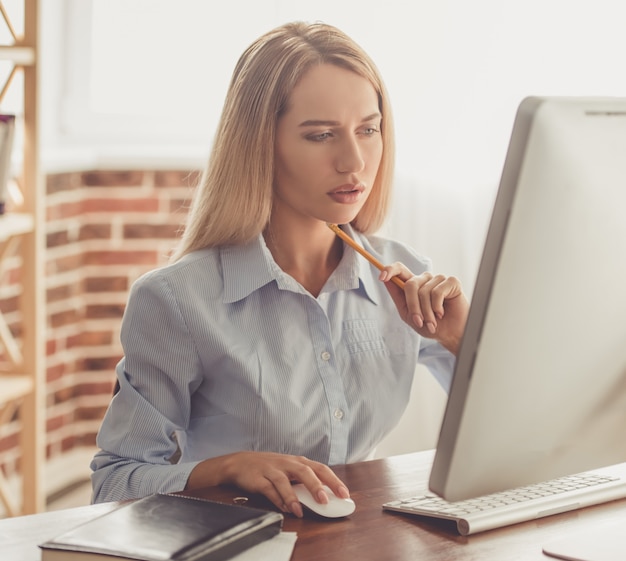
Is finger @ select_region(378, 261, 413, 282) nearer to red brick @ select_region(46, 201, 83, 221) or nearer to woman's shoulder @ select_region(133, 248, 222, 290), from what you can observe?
woman's shoulder @ select_region(133, 248, 222, 290)

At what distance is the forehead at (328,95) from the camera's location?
→ 57.2 inches

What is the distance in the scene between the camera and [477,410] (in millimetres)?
875

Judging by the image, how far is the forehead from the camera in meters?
1.45

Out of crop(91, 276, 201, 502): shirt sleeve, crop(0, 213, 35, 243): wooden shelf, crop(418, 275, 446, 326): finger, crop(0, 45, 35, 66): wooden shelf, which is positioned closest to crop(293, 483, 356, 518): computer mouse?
crop(91, 276, 201, 502): shirt sleeve

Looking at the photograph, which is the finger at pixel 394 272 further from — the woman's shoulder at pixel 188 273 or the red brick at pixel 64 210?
the red brick at pixel 64 210

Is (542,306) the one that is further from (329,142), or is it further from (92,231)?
(92,231)

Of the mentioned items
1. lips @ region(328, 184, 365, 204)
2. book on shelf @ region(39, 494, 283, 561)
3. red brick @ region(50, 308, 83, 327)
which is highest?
lips @ region(328, 184, 365, 204)

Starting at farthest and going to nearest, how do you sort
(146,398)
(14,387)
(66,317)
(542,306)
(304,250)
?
(66,317), (14,387), (304,250), (146,398), (542,306)

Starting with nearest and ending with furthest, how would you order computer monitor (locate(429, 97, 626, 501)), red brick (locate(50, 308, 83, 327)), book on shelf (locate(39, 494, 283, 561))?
computer monitor (locate(429, 97, 626, 501))
book on shelf (locate(39, 494, 283, 561))
red brick (locate(50, 308, 83, 327))

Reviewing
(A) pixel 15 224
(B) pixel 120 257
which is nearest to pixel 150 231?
(B) pixel 120 257

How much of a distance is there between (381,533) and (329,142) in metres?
0.58

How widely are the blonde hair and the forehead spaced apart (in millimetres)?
11

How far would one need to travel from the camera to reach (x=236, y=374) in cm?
143

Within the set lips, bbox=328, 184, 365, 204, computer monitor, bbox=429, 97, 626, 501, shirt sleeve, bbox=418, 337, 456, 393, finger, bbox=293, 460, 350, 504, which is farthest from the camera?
shirt sleeve, bbox=418, 337, 456, 393
